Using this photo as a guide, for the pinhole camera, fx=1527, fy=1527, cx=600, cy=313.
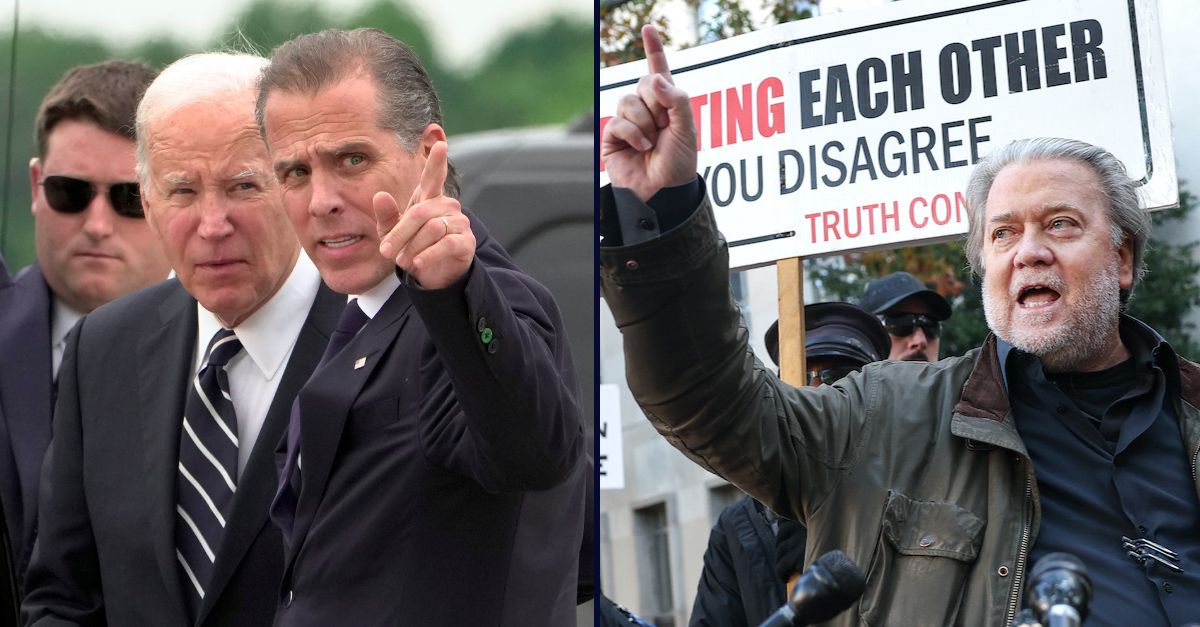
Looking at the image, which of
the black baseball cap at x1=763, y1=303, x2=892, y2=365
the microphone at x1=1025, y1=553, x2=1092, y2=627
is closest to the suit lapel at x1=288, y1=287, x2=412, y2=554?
the microphone at x1=1025, y1=553, x2=1092, y2=627

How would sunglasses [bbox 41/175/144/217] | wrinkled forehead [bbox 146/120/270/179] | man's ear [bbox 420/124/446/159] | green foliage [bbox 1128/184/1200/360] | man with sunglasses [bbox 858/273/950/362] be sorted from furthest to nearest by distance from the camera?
green foliage [bbox 1128/184/1200/360] → man with sunglasses [bbox 858/273/950/362] → sunglasses [bbox 41/175/144/217] → wrinkled forehead [bbox 146/120/270/179] → man's ear [bbox 420/124/446/159]

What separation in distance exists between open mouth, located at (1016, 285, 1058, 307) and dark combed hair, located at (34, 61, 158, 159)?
1601mm

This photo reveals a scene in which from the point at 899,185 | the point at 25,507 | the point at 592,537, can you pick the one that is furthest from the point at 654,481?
the point at 25,507

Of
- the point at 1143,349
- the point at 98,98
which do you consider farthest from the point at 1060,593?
the point at 98,98

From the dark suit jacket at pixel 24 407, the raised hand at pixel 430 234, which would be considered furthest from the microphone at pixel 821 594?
the dark suit jacket at pixel 24 407

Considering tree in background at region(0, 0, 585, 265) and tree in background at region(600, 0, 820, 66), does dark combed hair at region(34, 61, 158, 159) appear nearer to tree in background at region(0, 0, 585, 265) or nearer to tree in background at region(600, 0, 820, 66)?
tree in background at region(0, 0, 585, 265)

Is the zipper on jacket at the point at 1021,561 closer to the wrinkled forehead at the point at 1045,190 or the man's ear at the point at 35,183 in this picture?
the wrinkled forehead at the point at 1045,190

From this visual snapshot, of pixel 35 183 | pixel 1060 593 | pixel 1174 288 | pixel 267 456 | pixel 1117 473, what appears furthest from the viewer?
pixel 1174 288

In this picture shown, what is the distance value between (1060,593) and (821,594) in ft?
0.92

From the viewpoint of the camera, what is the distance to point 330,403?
208cm

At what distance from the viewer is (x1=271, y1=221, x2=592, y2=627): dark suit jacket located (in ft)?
6.24

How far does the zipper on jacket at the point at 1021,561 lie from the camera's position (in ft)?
8.13

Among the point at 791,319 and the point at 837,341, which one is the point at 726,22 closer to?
the point at 791,319

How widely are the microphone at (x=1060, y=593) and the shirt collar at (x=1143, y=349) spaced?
102 centimetres
